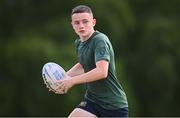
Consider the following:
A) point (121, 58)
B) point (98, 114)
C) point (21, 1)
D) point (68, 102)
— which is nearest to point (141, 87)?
point (121, 58)

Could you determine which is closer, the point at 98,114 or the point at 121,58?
the point at 98,114

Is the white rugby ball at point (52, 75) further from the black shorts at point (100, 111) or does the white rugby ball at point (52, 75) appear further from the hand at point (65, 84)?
the black shorts at point (100, 111)

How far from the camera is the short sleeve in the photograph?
7.52 metres

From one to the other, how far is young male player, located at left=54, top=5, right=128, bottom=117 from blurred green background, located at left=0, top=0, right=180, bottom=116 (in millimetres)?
11672

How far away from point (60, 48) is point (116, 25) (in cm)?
180

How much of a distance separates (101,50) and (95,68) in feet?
0.64

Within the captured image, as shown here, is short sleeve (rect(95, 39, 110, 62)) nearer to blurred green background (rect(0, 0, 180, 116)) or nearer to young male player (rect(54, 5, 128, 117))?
young male player (rect(54, 5, 128, 117))

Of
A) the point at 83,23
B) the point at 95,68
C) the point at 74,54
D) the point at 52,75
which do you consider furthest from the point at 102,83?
the point at 74,54

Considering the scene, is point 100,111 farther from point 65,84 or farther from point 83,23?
point 83,23

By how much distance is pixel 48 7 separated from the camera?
22.2 meters

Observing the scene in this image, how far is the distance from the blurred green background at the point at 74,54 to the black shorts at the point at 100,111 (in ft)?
38.2

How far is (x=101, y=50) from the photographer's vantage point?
756 cm

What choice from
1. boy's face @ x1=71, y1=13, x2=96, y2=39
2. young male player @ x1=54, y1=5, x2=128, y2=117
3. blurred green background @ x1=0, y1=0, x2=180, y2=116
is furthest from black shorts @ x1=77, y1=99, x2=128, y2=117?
blurred green background @ x1=0, y1=0, x2=180, y2=116

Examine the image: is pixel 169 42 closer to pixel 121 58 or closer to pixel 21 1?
pixel 121 58
